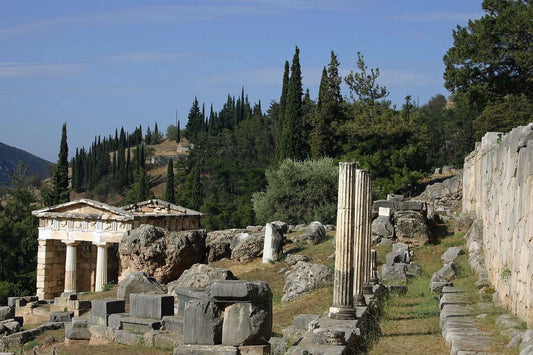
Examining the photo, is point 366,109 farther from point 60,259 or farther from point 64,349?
point 64,349

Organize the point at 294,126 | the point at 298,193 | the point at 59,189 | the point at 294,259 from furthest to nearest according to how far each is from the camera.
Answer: the point at 59,189 < the point at 294,126 < the point at 298,193 < the point at 294,259

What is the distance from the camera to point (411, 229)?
2573 cm

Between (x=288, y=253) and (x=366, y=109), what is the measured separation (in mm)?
24780

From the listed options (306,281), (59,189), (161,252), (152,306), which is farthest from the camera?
(59,189)

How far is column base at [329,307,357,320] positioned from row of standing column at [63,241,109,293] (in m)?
23.5

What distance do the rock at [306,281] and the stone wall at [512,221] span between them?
4.21 metres

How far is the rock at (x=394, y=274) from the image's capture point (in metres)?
20.0

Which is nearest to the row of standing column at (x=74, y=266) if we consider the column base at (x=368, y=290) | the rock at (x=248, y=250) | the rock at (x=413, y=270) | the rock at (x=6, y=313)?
the rock at (x=248, y=250)

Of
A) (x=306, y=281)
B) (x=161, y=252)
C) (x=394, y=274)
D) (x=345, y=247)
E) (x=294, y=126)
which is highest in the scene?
(x=294, y=126)

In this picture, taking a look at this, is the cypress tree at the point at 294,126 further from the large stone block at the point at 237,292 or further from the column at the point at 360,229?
the large stone block at the point at 237,292

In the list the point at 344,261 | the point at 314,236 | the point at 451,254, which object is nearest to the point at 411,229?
the point at 451,254

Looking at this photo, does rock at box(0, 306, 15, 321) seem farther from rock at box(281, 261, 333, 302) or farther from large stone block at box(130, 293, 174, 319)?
rock at box(281, 261, 333, 302)

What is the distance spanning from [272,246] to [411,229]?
4.87 meters

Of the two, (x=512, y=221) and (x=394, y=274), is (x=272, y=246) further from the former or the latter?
(x=512, y=221)
